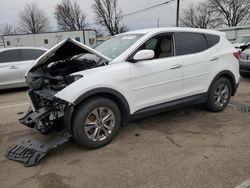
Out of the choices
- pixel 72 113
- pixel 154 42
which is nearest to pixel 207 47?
pixel 154 42

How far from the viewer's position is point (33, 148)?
3.34m

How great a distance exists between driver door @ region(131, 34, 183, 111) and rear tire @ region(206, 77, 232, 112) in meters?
0.92

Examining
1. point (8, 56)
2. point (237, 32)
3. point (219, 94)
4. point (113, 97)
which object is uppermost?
point (237, 32)

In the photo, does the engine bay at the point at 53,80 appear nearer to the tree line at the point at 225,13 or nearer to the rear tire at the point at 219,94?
the rear tire at the point at 219,94

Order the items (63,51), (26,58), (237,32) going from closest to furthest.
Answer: (63,51) < (26,58) < (237,32)

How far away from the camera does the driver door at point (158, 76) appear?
3.70m

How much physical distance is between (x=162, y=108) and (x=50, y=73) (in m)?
2.03

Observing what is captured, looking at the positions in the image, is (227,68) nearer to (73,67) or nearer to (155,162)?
(155,162)

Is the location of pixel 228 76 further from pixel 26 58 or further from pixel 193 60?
pixel 26 58

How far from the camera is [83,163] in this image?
10.3 ft

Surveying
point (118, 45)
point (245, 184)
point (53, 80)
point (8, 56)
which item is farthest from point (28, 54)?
point (245, 184)

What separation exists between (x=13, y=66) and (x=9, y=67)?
0.12 meters

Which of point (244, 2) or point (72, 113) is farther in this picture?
point (244, 2)

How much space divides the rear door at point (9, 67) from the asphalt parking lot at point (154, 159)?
3.43m
